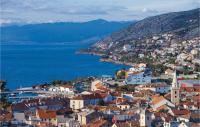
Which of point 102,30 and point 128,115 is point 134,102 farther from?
point 102,30

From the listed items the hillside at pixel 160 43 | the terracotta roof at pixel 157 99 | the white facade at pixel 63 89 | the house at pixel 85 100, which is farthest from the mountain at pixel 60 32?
the terracotta roof at pixel 157 99

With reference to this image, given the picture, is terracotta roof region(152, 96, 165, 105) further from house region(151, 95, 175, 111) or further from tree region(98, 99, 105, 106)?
tree region(98, 99, 105, 106)

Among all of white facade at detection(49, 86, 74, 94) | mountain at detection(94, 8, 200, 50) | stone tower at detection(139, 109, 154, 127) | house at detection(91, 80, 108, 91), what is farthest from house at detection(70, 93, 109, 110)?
mountain at detection(94, 8, 200, 50)

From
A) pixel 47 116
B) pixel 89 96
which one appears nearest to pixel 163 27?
pixel 89 96

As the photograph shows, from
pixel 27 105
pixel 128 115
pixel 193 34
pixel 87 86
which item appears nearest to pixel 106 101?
pixel 27 105

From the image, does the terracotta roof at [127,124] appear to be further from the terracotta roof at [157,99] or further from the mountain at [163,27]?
the mountain at [163,27]

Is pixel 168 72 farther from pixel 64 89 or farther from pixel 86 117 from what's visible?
pixel 86 117
